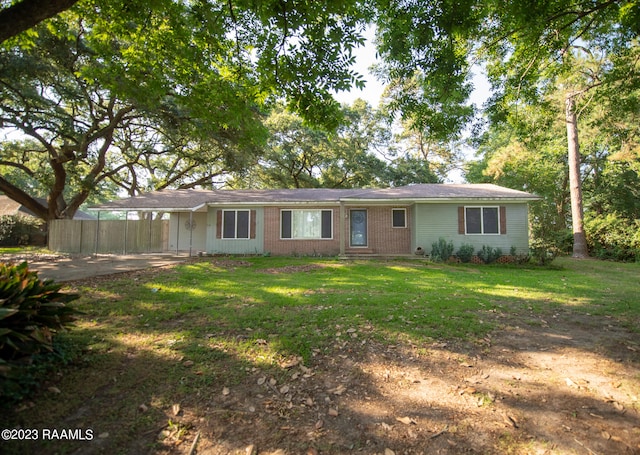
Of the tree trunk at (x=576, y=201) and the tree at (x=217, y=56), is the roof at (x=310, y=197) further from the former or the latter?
the tree at (x=217, y=56)

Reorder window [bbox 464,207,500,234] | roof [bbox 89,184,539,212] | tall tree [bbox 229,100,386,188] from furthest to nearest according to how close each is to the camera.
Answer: tall tree [bbox 229,100,386,188]
window [bbox 464,207,500,234]
roof [bbox 89,184,539,212]

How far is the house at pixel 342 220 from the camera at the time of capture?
13875 millimetres

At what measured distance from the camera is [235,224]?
604 inches

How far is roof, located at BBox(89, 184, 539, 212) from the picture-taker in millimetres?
13562

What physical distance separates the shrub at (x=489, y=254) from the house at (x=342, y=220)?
13.1 inches

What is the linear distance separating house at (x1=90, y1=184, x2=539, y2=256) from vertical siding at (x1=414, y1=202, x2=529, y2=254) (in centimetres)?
4

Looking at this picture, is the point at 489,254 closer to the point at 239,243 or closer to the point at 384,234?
the point at 384,234

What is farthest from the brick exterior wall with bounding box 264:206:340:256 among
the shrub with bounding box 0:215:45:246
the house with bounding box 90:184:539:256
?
the shrub with bounding box 0:215:45:246

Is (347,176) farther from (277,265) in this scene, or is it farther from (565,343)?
(565,343)

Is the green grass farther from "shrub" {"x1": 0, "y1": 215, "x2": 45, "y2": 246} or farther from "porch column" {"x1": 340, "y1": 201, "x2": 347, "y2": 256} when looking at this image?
"shrub" {"x1": 0, "y1": 215, "x2": 45, "y2": 246}

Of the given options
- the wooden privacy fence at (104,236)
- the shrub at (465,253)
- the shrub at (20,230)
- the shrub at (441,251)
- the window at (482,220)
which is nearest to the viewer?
the shrub at (441,251)

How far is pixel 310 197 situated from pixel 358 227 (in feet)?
9.45

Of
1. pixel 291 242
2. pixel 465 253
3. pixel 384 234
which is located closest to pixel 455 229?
pixel 465 253

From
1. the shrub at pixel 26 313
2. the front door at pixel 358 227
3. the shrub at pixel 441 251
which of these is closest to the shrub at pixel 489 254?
the shrub at pixel 441 251
